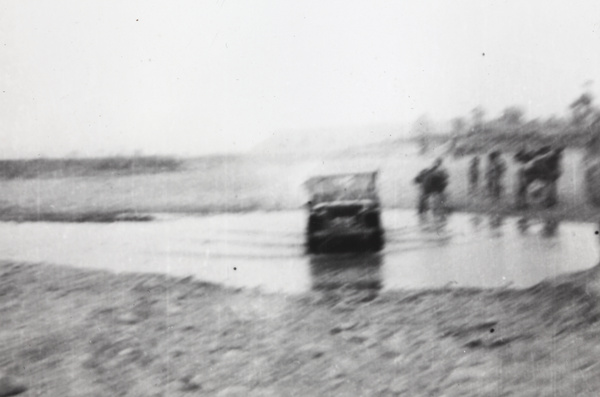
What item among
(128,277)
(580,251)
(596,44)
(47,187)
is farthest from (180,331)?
(596,44)

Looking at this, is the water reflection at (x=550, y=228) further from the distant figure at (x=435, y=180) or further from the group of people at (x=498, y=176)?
the distant figure at (x=435, y=180)

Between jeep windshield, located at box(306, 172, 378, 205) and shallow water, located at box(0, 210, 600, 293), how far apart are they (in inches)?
3.6

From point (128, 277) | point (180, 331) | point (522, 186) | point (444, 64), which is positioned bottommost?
point (180, 331)

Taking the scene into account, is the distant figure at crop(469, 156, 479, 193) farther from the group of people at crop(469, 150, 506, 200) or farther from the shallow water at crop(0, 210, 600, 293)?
the shallow water at crop(0, 210, 600, 293)

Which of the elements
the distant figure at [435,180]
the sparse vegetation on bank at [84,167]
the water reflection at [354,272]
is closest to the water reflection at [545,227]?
the distant figure at [435,180]

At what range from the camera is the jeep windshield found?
1.82 metres

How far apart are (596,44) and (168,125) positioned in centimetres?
148

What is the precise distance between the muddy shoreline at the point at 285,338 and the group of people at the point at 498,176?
310 mm

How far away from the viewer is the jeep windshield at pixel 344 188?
182 centimetres

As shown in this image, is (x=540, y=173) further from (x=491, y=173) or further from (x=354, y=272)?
(x=354, y=272)

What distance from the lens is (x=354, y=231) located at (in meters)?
1.83

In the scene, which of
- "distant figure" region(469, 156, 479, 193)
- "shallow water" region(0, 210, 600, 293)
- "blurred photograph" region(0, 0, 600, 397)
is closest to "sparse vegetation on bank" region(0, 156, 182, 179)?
"blurred photograph" region(0, 0, 600, 397)

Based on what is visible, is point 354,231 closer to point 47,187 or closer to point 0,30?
point 47,187

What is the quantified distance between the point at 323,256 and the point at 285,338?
309mm
